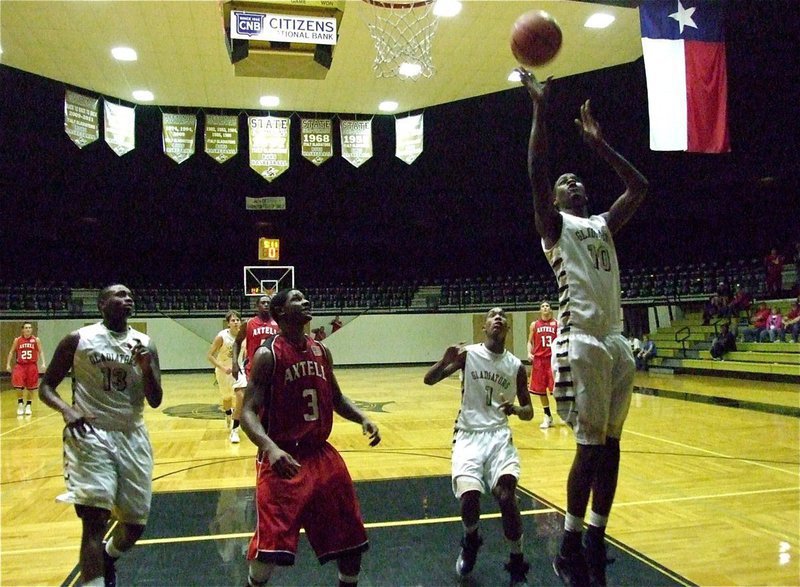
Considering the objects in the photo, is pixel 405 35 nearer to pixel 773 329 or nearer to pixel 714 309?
pixel 773 329

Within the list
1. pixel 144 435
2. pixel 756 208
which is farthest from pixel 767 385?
pixel 144 435

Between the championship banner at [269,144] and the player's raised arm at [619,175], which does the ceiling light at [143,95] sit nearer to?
the championship banner at [269,144]

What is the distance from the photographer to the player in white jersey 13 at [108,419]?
10.1ft

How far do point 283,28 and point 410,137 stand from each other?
7.00m

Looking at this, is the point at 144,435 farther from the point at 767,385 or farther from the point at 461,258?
the point at 461,258

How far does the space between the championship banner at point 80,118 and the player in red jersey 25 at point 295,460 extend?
11820mm

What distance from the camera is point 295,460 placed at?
2680 millimetres

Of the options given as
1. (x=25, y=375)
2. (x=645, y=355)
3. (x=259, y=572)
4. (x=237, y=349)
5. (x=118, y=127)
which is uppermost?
(x=118, y=127)

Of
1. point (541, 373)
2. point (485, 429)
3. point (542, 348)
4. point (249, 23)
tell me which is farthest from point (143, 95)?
point (485, 429)

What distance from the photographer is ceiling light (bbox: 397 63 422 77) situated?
345 inches

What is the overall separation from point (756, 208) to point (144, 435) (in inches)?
714

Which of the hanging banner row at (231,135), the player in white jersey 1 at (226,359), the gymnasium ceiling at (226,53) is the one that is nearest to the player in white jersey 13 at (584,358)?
the gymnasium ceiling at (226,53)

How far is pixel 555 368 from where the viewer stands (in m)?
2.90

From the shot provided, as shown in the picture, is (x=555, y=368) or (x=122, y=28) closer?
(x=555, y=368)
